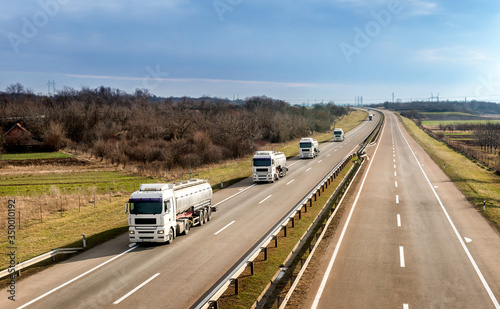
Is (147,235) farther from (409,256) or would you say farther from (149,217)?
(409,256)

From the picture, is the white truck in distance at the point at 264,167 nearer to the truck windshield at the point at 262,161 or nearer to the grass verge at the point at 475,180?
the truck windshield at the point at 262,161

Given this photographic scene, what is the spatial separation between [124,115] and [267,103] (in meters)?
80.6

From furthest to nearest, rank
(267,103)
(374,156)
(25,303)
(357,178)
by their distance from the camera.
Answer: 1. (267,103)
2. (374,156)
3. (357,178)
4. (25,303)

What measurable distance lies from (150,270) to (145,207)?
4303 millimetres

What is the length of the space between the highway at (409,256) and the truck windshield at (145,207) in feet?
29.0

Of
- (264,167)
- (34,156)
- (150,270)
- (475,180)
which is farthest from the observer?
(34,156)

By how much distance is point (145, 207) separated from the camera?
21.2 metres

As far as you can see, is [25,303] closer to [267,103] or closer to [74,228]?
[74,228]

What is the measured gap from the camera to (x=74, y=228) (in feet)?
87.2

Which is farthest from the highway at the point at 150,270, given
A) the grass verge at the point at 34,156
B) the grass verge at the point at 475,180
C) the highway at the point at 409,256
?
the grass verge at the point at 34,156

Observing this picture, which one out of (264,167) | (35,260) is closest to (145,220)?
(35,260)

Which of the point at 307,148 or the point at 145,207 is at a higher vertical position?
the point at 307,148

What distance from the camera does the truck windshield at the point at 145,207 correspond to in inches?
831

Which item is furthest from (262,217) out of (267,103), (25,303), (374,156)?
(267,103)
